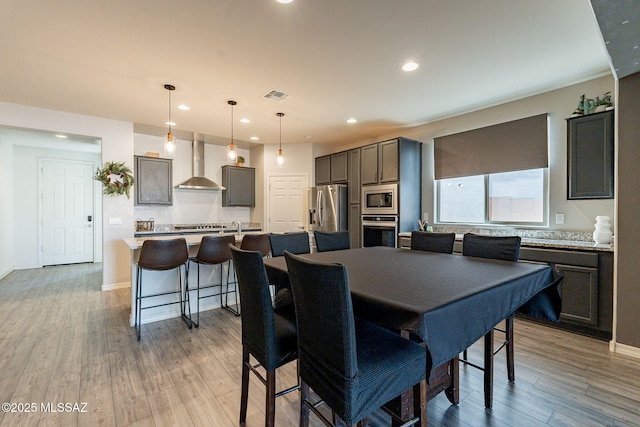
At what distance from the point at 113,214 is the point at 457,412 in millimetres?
5128

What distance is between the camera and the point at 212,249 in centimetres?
319

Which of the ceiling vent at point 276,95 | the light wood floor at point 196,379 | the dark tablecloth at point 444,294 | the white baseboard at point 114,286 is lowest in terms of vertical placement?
the light wood floor at point 196,379

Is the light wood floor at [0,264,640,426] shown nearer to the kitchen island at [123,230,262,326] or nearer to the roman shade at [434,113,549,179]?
the kitchen island at [123,230,262,326]

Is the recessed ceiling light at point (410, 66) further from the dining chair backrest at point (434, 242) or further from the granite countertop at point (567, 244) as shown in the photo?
the granite countertop at point (567, 244)

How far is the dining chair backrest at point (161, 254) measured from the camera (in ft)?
9.46

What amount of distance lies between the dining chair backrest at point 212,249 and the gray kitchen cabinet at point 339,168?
277 cm

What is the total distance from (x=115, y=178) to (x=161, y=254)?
2.52 m

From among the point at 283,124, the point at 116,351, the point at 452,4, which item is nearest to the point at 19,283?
the point at 116,351

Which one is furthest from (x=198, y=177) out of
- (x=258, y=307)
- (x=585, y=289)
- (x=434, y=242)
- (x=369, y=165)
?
(x=585, y=289)

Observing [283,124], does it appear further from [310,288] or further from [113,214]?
[310,288]

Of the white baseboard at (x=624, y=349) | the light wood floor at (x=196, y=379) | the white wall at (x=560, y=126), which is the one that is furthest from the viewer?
the white wall at (x=560, y=126)

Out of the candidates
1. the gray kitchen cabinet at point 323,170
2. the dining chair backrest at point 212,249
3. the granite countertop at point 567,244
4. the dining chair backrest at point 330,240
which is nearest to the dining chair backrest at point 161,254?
the dining chair backrest at point 212,249

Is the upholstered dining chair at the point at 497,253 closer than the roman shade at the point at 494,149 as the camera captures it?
Yes

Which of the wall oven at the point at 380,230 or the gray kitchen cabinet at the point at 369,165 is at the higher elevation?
the gray kitchen cabinet at the point at 369,165
